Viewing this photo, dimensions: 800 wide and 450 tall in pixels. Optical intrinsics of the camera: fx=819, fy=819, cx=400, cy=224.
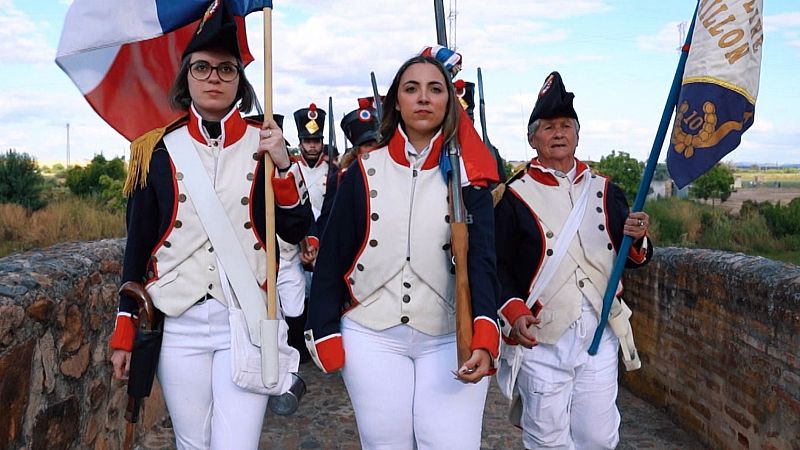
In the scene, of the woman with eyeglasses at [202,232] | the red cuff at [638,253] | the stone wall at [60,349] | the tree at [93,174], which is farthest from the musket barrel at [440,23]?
the tree at [93,174]

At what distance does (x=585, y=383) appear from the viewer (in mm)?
3867

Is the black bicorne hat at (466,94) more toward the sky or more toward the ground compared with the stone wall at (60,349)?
more toward the sky

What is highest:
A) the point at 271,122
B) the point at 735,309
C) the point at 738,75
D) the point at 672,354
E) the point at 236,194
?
the point at 738,75

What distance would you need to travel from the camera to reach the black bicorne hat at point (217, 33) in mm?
2914

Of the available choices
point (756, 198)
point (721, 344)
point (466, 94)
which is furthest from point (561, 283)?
point (756, 198)

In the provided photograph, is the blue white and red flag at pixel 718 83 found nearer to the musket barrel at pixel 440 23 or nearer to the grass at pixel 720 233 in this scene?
the musket barrel at pixel 440 23

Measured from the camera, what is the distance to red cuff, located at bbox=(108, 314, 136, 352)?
2.95 metres

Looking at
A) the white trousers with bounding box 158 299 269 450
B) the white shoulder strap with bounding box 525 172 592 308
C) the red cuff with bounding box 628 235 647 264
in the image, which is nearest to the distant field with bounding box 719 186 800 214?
the red cuff with bounding box 628 235 647 264

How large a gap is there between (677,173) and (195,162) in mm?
1968

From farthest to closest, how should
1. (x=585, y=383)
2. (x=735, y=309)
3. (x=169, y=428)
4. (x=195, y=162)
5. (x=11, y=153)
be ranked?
(x=11, y=153)
(x=169, y=428)
(x=735, y=309)
(x=585, y=383)
(x=195, y=162)

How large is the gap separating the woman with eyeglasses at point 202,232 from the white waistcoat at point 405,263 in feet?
0.97

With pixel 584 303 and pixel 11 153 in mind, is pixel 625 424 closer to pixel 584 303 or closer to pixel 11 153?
pixel 584 303

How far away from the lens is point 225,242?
294 cm

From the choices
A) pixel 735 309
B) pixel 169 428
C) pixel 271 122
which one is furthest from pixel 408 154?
pixel 169 428
